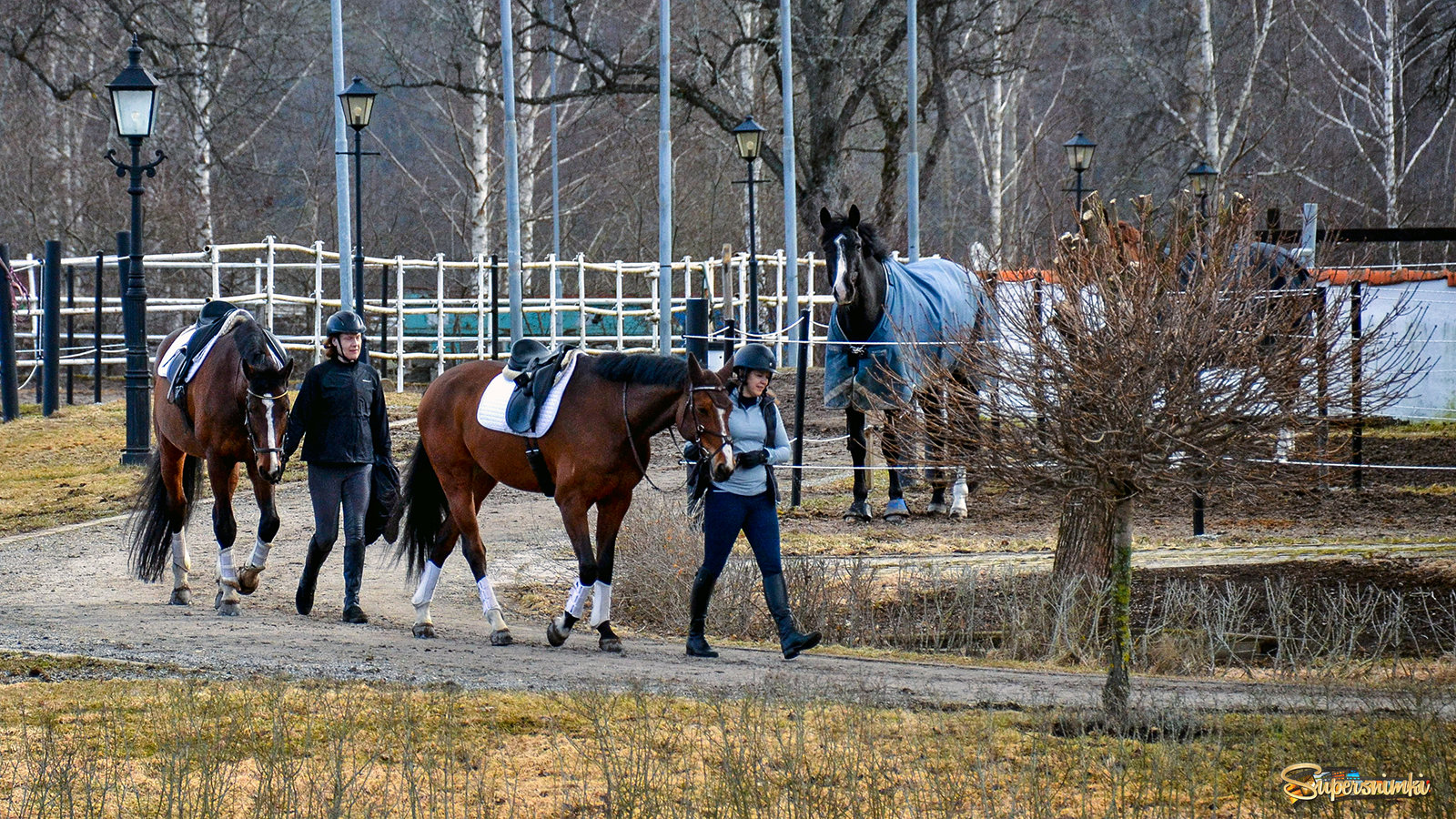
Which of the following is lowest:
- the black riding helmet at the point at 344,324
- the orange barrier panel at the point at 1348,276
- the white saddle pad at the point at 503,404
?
the white saddle pad at the point at 503,404

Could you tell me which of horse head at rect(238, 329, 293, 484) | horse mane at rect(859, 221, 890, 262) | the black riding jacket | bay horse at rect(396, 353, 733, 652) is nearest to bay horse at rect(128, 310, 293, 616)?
horse head at rect(238, 329, 293, 484)

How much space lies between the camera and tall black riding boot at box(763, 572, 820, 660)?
28.1ft

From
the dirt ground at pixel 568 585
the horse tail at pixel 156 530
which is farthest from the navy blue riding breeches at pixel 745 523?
the horse tail at pixel 156 530

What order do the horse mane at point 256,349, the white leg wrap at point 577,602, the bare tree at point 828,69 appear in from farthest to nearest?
the bare tree at point 828,69 < the horse mane at point 256,349 < the white leg wrap at point 577,602

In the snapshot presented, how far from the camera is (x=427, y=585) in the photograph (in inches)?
379

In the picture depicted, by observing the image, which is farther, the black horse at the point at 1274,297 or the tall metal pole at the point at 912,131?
the tall metal pole at the point at 912,131

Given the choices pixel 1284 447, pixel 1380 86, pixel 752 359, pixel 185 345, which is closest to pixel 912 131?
pixel 1380 86

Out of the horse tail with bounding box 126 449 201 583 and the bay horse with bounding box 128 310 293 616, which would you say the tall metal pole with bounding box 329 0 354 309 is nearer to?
the bay horse with bounding box 128 310 293 616

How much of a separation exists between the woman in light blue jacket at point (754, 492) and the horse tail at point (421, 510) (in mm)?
2146

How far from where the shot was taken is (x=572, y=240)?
4591 cm

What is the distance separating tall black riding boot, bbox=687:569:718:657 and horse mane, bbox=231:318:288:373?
10.2ft

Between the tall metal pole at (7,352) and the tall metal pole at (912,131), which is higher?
the tall metal pole at (912,131)

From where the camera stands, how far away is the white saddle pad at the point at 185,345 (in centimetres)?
1073

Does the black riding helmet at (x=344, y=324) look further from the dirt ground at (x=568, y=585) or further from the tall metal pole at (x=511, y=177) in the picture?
the tall metal pole at (x=511, y=177)
